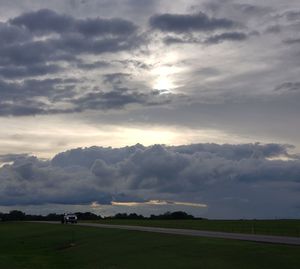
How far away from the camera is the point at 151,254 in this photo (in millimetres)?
50375

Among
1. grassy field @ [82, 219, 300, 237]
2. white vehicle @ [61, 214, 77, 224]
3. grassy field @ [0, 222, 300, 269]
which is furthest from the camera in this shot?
white vehicle @ [61, 214, 77, 224]

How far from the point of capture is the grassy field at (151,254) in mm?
41188

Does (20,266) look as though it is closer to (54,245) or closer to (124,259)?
(124,259)

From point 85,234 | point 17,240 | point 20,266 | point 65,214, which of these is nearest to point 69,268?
point 20,266

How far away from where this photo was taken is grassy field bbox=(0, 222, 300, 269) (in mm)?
41188

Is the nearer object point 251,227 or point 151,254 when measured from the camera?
point 151,254

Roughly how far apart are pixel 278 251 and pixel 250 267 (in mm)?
6074

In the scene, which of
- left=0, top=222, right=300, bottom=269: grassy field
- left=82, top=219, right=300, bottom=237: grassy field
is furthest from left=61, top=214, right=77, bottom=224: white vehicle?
left=0, top=222, right=300, bottom=269: grassy field

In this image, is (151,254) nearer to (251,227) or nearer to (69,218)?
(251,227)

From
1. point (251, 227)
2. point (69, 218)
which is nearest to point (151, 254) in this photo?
point (251, 227)

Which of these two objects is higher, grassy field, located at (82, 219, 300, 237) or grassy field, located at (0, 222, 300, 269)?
grassy field, located at (82, 219, 300, 237)

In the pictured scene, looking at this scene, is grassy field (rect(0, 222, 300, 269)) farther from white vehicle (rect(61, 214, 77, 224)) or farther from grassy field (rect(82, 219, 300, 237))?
white vehicle (rect(61, 214, 77, 224))

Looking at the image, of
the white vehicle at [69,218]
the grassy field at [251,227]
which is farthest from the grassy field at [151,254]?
the white vehicle at [69,218]

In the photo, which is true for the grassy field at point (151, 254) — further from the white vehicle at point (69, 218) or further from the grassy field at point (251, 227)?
the white vehicle at point (69, 218)
